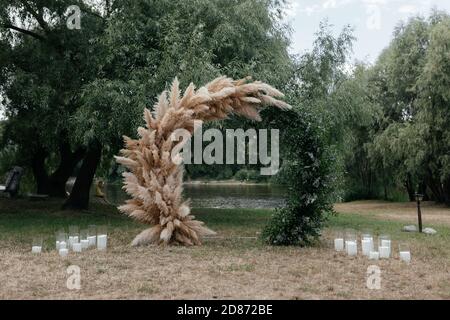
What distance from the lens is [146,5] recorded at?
599 inches

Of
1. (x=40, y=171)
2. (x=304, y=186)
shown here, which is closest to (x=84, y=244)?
(x=304, y=186)

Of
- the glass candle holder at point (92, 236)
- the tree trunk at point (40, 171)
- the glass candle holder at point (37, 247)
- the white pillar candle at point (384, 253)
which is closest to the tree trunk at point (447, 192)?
the tree trunk at point (40, 171)

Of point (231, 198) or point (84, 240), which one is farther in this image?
point (231, 198)

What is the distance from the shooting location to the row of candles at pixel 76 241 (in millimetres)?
9812

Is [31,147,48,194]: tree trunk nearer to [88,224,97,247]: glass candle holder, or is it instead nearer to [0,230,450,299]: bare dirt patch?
[88,224,97,247]: glass candle holder

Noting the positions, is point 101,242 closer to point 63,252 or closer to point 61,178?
point 63,252

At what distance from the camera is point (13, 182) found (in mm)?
23266
